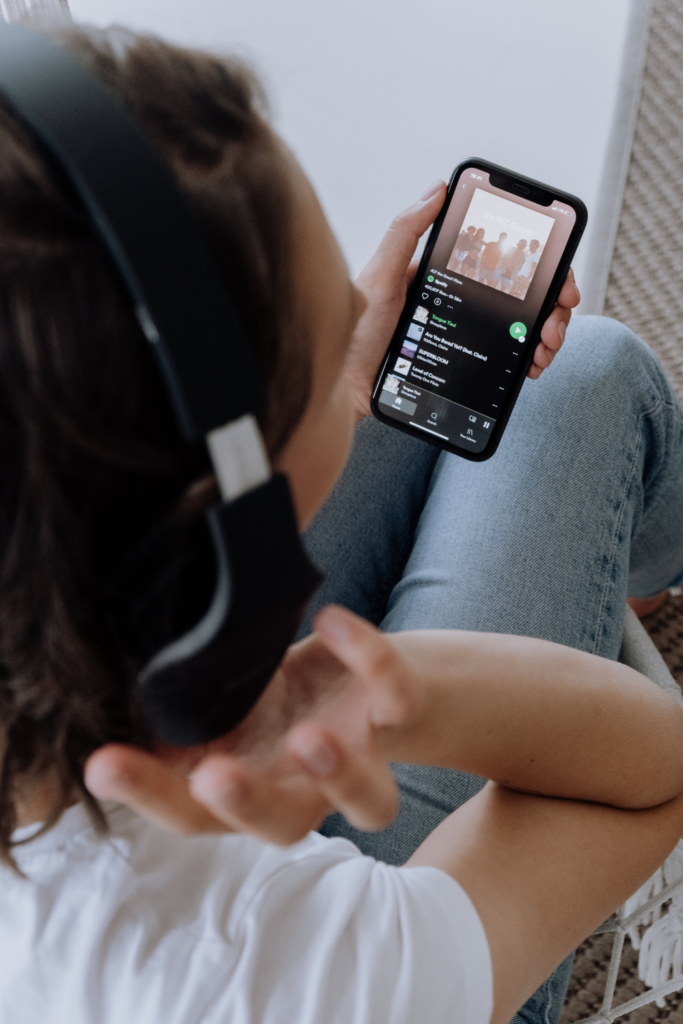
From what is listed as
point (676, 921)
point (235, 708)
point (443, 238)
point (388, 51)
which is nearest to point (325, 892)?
point (235, 708)

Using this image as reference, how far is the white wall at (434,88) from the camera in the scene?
1.21m

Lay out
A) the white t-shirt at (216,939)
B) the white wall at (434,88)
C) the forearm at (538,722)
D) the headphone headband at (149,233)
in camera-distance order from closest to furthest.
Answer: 1. the headphone headband at (149,233)
2. the white t-shirt at (216,939)
3. the forearm at (538,722)
4. the white wall at (434,88)

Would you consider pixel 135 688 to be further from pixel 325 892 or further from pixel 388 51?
pixel 388 51

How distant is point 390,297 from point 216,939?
1.89ft

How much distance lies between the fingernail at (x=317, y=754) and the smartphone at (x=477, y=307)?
468 mm

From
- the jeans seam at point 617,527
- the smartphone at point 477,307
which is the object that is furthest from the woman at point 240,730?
the smartphone at point 477,307

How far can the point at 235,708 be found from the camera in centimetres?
36

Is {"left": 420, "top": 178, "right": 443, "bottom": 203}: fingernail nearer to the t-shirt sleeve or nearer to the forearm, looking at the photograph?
the forearm

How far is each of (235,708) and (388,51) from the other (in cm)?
125

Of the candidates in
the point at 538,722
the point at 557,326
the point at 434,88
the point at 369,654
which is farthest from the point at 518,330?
the point at 434,88

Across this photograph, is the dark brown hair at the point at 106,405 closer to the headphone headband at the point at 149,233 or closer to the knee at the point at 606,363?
the headphone headband at the point at 149,233

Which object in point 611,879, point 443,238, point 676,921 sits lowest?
point 676,921

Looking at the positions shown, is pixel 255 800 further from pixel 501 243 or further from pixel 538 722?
pixel 501 243

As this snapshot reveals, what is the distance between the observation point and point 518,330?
2.31 ft
